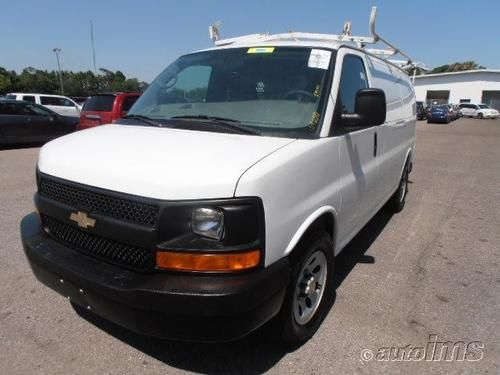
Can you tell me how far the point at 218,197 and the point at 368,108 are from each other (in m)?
1.50

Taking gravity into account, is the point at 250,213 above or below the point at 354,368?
above

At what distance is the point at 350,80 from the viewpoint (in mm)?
3510

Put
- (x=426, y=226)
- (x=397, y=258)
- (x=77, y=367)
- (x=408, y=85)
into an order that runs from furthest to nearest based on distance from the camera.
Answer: (x=408, y=85)
(x=426, y=226)
(x=397, y=258)
(x=77, y=367)

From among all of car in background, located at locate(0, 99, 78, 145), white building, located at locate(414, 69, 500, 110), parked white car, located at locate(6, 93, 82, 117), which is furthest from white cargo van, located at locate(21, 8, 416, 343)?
white building, located at locate(414, 69, 500, 110)

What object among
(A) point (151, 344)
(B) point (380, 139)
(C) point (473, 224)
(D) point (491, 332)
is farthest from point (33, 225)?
(C) point (473, 224)

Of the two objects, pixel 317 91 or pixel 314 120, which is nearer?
pixel 314 120

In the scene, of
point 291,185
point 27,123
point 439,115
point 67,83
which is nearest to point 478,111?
point 439,115

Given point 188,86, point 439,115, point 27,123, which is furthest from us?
point 439,115

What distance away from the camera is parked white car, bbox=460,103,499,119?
164 ft

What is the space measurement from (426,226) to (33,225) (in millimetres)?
4852

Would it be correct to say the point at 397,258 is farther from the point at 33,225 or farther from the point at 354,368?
the point at 33,225

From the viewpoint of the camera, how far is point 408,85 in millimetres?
6527

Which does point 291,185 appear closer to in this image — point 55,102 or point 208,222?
point 208,222

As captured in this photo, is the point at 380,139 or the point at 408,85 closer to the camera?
the point at 380,139
